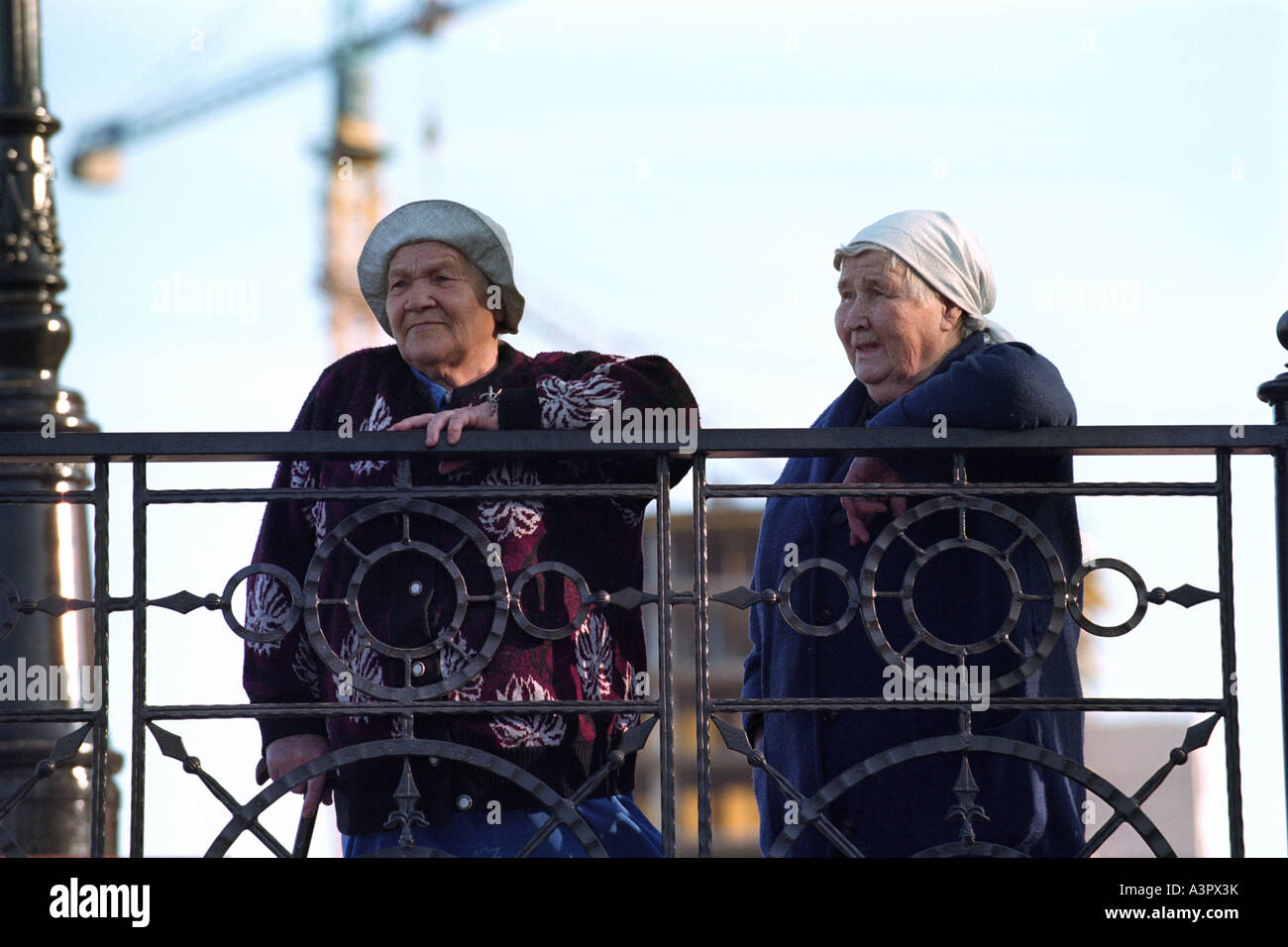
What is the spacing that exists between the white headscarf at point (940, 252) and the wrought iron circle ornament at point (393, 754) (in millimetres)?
1433

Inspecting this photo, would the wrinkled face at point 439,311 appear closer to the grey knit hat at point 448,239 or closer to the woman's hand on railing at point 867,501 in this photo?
the grey knit hat at point 448,239

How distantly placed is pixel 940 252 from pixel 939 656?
0.92 metres

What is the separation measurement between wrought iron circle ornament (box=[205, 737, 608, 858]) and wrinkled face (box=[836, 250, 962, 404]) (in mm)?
1232

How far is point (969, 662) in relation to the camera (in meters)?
3.76

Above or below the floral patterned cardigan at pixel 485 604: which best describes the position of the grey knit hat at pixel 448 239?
above

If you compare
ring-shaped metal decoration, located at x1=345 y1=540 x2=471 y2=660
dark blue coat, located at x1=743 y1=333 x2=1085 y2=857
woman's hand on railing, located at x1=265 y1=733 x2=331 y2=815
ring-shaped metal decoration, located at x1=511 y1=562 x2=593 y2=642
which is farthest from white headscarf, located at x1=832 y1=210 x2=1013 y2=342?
woman's hand on railing, located at x1=265 y1=733 x2=331 y2=815

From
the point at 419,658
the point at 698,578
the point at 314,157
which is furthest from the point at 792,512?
the point at 314,157

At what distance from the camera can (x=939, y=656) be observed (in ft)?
12.2

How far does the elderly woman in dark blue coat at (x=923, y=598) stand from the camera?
344 cm

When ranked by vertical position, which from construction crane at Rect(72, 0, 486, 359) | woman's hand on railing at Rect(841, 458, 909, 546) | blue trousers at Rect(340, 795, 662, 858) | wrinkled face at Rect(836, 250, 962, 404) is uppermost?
construction crane at Rect(72, 0, 486, 359)

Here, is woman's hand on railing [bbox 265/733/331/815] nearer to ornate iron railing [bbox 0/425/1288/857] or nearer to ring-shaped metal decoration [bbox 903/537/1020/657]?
ornate iron railing [bbox 0/425/1288/857]

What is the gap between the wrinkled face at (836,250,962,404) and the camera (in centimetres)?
396

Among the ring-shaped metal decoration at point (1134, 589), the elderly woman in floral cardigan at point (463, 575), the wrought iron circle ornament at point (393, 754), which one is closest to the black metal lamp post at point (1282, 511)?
the ring-shaped metal decoration at point (1134, 589)

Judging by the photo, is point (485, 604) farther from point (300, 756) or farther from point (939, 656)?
point (939, 656)
